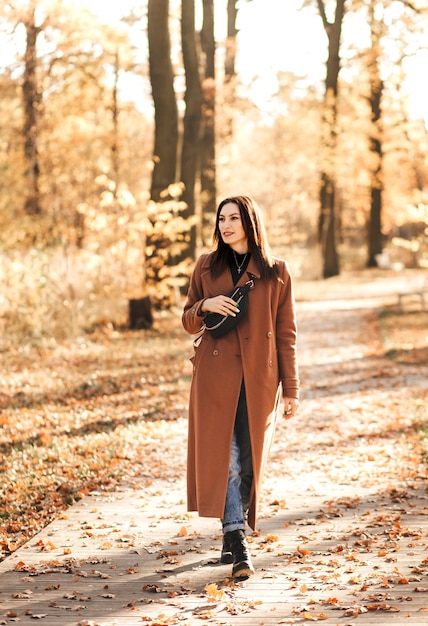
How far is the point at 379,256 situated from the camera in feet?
130

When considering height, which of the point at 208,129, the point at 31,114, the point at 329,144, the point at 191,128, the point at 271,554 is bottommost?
the point at 271,554

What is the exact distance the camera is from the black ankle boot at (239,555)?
5094mm

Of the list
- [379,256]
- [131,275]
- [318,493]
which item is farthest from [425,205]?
[379,256]

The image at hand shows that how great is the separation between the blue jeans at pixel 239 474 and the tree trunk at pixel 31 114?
1975 cm

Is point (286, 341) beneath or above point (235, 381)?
above

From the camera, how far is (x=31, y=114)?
83.1 ft

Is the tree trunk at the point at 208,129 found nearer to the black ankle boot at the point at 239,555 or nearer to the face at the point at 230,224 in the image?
the face at the point at 230,224

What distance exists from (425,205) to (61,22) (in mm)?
11057

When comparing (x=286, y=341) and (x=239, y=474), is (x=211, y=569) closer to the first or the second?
(x=239, y=474)

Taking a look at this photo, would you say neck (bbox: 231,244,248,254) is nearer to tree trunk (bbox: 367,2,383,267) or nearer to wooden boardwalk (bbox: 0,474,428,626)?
wooden boardwalk (bbox: 0,474,428,626)

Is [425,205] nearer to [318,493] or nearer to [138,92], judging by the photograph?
[318,493]

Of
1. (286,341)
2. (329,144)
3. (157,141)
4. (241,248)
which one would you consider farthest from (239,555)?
(329,144)

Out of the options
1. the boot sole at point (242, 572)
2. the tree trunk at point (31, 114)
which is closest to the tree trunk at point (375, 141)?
the tree trunk at point (31, 114)

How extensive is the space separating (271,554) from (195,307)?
1.61 meters
